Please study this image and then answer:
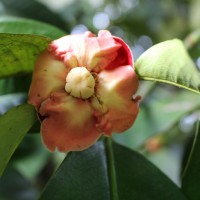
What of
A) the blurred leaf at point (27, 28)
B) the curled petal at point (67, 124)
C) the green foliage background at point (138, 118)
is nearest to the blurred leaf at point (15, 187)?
the green foliage background at point (138, 118)

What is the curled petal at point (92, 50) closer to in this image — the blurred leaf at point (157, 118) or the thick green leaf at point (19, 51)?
the thick green leaf at point (19, 51)

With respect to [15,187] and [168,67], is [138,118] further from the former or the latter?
[168,67]

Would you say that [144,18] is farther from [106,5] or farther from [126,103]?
[126,103]

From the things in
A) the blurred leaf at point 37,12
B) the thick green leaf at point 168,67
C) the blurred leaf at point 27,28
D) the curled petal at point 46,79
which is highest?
the thick green leaf at point 168,67

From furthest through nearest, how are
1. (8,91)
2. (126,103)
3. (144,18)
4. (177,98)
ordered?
(144,18)
(177,98)
(8,91)
(126,103)

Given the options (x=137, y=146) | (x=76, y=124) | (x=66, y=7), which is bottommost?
(x=137, y=146)

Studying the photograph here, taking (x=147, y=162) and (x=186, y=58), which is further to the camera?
(x=147, y=162)

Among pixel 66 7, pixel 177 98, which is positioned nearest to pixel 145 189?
pixel 177 98
